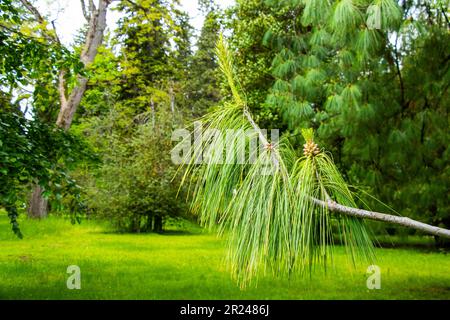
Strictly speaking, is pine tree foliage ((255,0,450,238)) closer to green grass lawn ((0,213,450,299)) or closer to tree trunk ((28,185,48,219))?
green grass lawn ((0,213,450,299))

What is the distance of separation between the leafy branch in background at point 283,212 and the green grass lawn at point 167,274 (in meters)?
1.92

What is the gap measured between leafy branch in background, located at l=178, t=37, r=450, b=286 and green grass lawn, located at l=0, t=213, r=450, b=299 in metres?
1.92

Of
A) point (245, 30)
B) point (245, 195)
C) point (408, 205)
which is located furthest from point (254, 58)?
point (245, 195)

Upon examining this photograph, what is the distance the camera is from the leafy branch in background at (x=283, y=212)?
1.64 meters

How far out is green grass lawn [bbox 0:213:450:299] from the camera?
20.0 feet

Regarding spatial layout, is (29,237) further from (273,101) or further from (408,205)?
(408,205)

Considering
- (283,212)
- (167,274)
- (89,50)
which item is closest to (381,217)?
(283,212)

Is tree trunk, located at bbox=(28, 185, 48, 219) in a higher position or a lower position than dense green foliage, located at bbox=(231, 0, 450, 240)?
lower

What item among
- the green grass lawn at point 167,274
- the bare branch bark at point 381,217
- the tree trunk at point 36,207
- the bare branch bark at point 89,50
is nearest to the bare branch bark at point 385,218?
the bare branch bark at point 381,217

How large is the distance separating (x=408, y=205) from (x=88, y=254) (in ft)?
21.1

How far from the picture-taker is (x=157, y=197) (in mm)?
14383

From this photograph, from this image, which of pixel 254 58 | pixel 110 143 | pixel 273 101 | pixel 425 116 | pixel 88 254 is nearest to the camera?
pixel 425 116

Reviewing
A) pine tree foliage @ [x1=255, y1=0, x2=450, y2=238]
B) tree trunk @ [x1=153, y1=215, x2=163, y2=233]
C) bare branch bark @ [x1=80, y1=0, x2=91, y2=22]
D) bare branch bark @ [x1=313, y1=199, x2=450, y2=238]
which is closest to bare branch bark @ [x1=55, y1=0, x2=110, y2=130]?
bare branch bark @ [x1=80, y1=0, x2=91, y2=22]

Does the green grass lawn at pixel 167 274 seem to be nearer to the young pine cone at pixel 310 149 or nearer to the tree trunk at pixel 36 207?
the tree trunk at pixel 36 207
